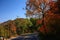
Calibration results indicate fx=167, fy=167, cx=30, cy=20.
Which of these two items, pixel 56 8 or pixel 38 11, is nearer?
pixel 56 8

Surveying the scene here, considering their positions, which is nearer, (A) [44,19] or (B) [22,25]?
(A) [44,19]

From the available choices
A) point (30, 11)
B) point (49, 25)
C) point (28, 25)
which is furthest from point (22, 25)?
point (49, 25)

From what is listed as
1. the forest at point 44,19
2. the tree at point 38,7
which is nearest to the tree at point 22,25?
the forest at point 44,19

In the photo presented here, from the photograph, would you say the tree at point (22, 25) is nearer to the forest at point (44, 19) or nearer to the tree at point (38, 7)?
the forest at point (44, 19)

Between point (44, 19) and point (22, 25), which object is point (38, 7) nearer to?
point (44, 19)

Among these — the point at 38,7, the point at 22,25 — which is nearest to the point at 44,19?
the point at 38,7

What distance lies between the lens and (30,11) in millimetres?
27750

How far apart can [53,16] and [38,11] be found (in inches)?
357

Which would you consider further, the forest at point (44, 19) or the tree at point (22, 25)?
the tree at point (22, 25)

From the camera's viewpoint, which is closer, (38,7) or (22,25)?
(38,7)

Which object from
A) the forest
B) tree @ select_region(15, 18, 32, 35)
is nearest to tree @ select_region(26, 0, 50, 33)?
the forest

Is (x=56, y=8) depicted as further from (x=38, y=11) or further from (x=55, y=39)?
(x=38, y=11)

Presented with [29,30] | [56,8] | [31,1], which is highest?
[31,1]

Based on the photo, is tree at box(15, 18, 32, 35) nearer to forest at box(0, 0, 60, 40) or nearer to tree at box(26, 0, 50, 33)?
forest at box(0, 0, 60, 40)
